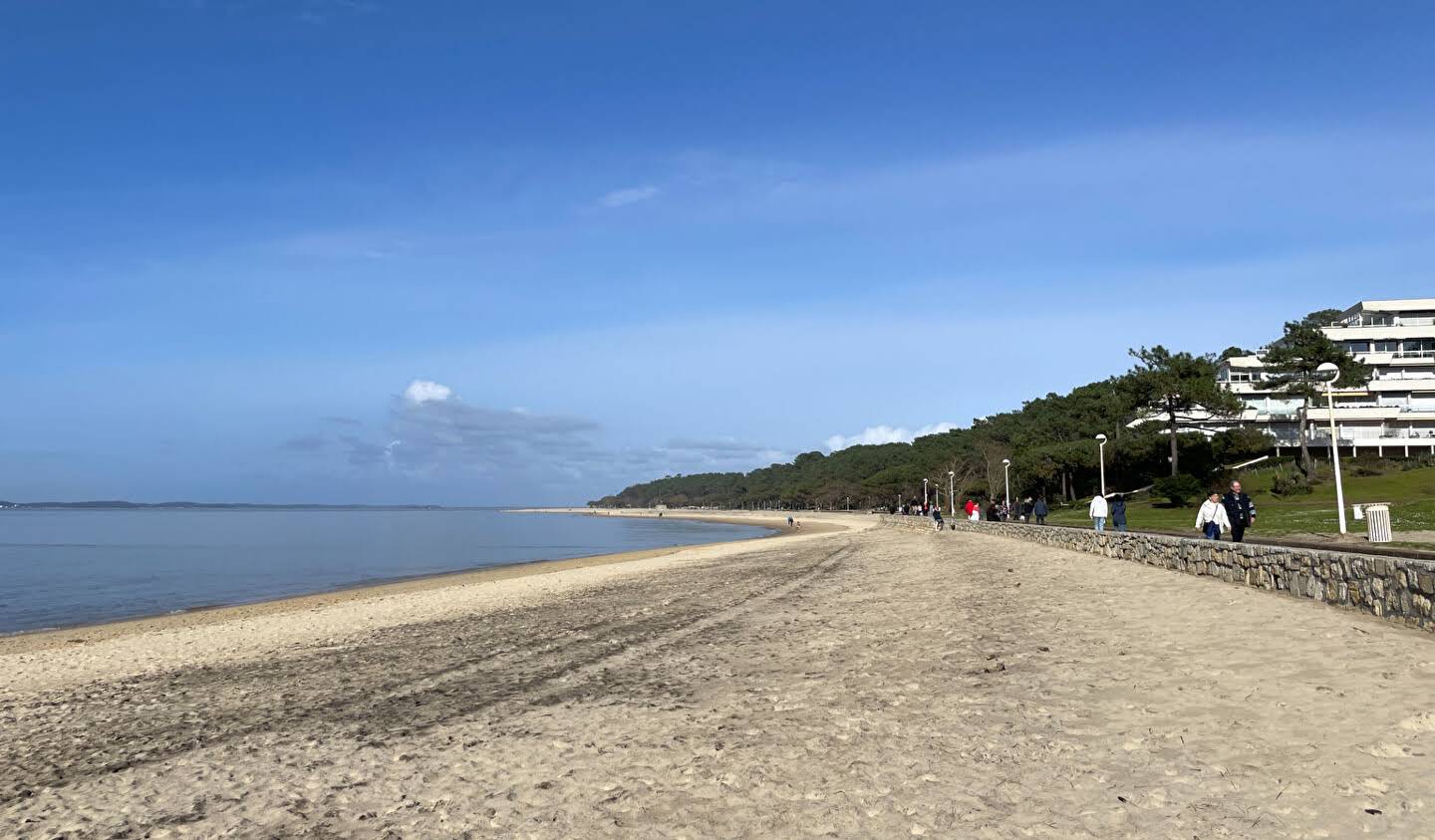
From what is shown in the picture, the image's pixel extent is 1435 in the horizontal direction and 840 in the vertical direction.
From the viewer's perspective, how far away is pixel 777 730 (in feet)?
23.7

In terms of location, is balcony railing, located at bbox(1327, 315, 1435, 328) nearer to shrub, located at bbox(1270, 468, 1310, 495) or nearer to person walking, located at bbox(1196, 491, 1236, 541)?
shrub, located at bbox(1270, 468, 1310, 495)

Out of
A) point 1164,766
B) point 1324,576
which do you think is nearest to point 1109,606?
point 1324,576

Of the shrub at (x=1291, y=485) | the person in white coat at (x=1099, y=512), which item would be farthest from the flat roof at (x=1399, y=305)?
the person in white coat at (x=1099, y=512)

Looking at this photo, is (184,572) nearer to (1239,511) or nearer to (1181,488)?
(1239,511)

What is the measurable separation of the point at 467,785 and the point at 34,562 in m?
55.8

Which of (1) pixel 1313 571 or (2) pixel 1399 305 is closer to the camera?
(1) pixel 1313 571

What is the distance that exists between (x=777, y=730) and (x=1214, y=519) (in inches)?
613

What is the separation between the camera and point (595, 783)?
6074mm

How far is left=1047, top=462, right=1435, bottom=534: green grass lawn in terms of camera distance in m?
26.7

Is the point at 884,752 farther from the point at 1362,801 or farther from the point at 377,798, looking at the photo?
the point at 377,798

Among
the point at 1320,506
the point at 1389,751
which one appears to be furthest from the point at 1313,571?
the point at 1320,506

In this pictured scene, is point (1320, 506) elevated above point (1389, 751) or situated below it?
above

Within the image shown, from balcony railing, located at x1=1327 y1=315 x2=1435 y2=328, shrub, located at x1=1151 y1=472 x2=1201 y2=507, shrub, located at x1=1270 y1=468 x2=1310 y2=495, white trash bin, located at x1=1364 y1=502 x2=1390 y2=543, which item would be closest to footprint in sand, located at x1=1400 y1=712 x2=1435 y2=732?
white trash bin, located at x1=1364 y1=502 x2=1390 y2=543

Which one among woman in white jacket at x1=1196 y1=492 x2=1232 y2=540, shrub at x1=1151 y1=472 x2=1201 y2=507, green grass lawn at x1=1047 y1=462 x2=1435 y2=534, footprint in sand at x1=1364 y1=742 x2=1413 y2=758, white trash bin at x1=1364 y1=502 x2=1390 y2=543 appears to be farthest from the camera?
shrub at x1=1151 y1=472 x2=1201 y2=507
